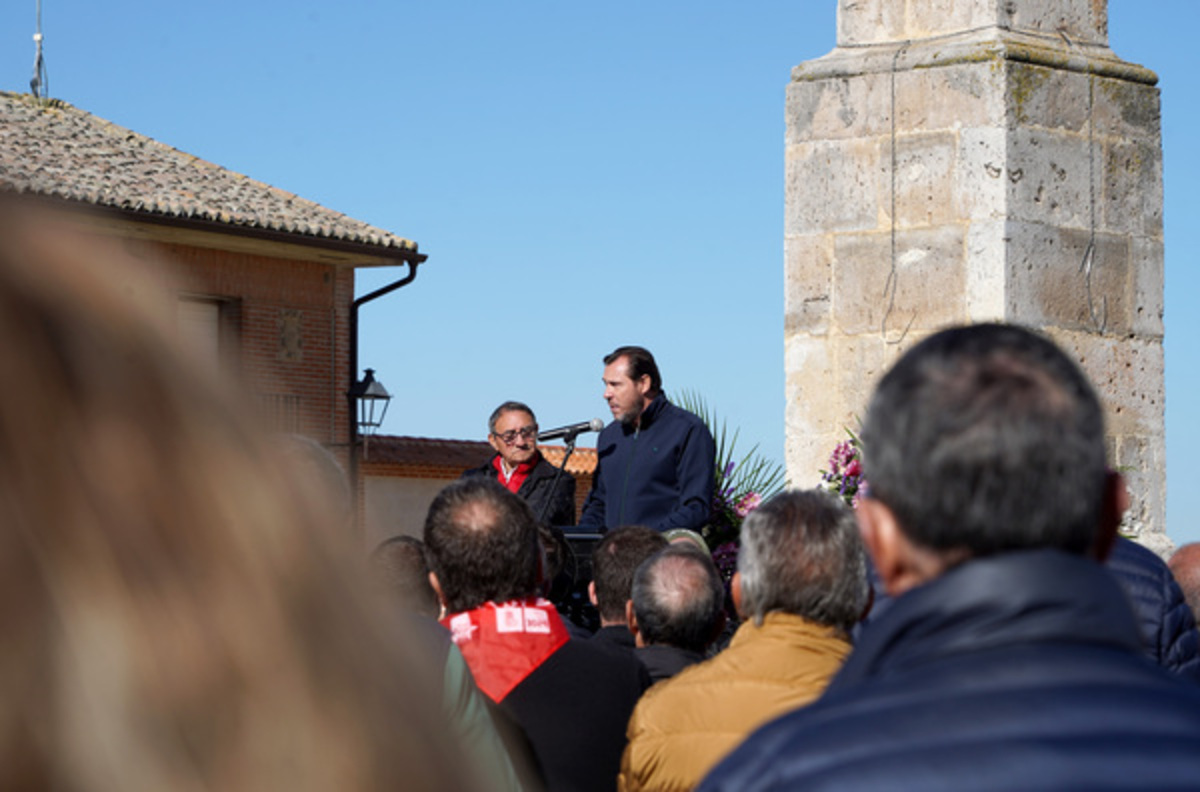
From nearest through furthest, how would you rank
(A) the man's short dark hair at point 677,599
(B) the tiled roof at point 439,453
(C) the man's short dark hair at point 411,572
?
(A) the man's short dark hair at point 677,599 → (C) the man's short dark hair at point 411,572 → (B) the tiled roof at point 439,453

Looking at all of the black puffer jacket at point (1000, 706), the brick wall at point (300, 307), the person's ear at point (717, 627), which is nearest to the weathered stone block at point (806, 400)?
the person's ear at point (717, 627)

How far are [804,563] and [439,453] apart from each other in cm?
1903

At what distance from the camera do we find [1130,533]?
23.9 ft

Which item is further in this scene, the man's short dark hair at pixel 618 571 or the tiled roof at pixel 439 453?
the tiled roof at pixel 439 453

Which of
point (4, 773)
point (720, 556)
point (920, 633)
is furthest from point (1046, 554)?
point (720, 556)

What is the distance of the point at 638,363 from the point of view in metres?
6.98

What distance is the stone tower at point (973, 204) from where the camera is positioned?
6910 millimetres

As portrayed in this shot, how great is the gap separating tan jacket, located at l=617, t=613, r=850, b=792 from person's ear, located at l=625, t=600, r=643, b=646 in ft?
3.62

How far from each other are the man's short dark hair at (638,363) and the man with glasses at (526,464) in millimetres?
458

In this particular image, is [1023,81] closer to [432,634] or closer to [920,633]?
[432,634]

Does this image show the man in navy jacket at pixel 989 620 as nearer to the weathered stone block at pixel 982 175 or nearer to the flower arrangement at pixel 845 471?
the flower arrangement at pixel 845 471

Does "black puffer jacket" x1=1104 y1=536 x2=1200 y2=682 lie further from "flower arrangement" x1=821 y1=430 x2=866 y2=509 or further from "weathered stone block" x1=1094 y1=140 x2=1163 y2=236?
"weathered stone block" x1=1094 y1=140 x2=1163 y2=236

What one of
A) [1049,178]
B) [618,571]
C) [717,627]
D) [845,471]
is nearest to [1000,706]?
[717,627]

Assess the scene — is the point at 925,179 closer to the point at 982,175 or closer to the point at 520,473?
the point at 982,175
